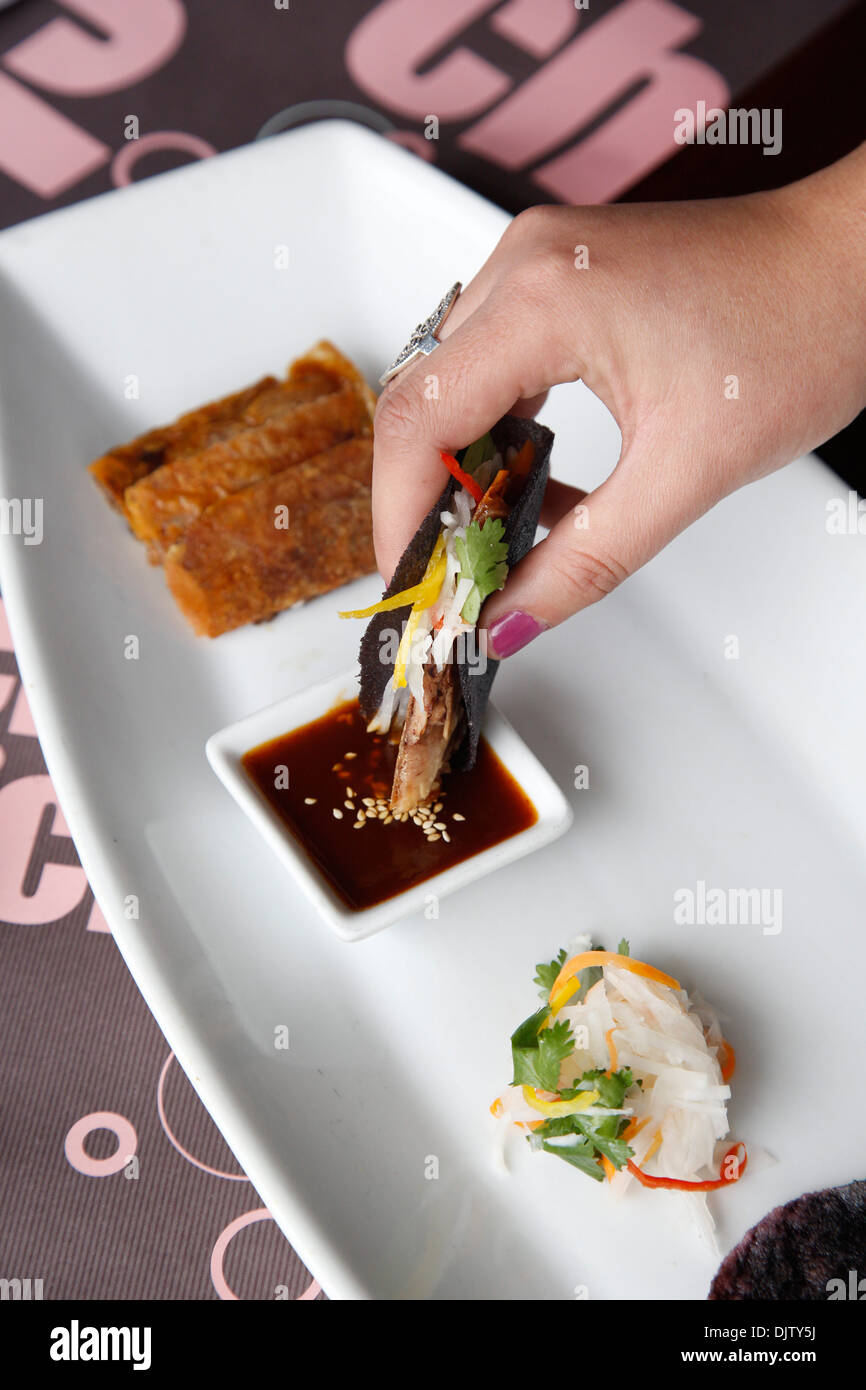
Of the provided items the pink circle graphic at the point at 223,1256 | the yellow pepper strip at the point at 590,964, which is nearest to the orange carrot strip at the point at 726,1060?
the yellow pepper strip at the point at 590,964

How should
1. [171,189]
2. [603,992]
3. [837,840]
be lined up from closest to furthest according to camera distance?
1. [603,992]
2. [837,840]
3. [171,189]

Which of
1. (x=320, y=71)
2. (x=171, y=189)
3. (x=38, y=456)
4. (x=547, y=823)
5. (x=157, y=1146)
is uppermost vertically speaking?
(x=320, y=71)

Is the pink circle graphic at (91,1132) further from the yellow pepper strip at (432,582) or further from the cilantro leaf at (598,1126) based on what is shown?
the yellow pepper strip at (432,582)

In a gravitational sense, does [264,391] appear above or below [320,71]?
below
